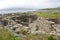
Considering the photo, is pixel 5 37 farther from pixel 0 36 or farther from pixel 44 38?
pixel 44 38

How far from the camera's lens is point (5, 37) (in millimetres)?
7746

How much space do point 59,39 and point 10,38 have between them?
7.58ft

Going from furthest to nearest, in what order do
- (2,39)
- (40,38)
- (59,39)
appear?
(59,39) < (40,38) < (2,39)

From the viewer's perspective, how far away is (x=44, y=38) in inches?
316

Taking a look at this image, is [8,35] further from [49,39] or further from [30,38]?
[49,39]

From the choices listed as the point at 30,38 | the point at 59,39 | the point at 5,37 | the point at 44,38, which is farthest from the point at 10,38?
the point at 59,39

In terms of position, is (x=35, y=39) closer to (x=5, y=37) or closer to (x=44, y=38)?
(x=44, y=38)

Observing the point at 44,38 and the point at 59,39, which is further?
the point at 59,39

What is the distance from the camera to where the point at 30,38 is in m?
7.71

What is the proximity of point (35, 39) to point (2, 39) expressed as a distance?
117cm

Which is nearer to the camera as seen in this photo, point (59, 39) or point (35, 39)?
point (35, 39)

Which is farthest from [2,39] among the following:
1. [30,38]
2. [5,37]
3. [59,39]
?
[59,39]

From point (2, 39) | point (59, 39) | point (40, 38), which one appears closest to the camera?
point (2, 39)

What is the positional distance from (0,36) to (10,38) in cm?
42
